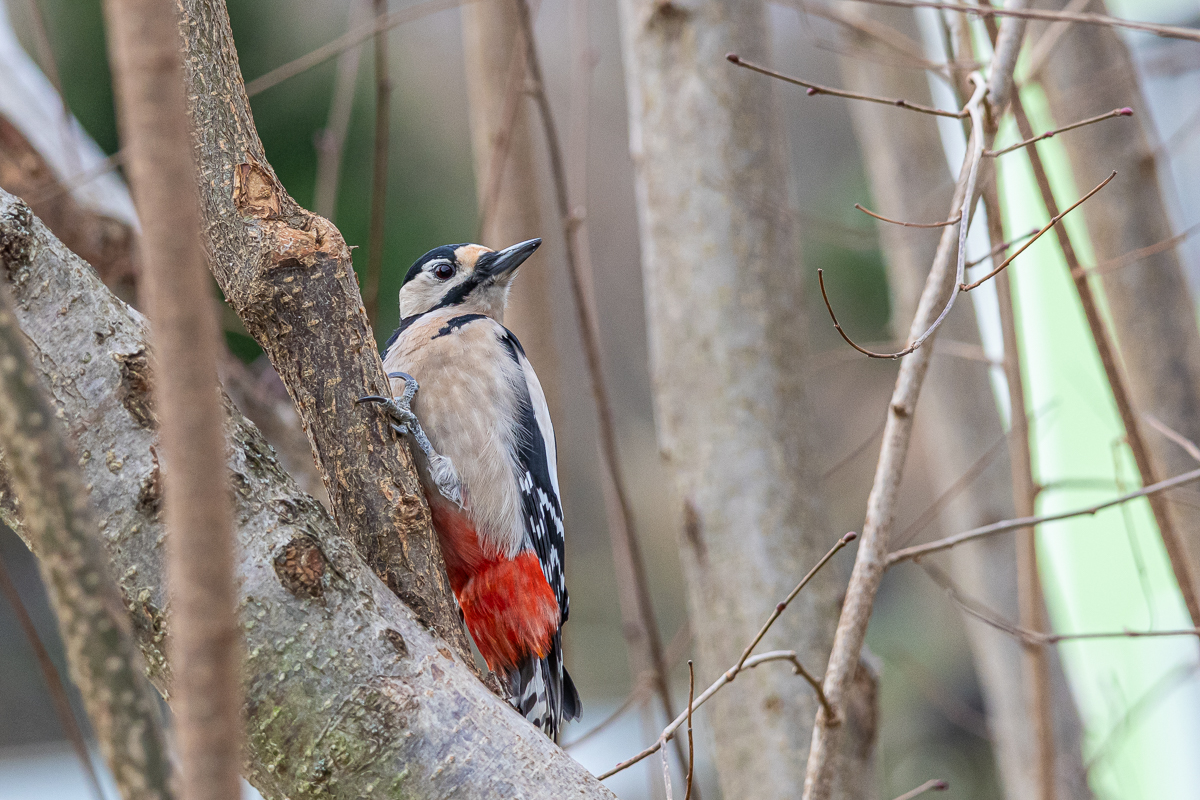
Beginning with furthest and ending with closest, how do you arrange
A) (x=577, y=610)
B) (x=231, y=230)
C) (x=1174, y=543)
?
(x=577, y=610) → (x=1174, y=543) → (x=231, y=230)

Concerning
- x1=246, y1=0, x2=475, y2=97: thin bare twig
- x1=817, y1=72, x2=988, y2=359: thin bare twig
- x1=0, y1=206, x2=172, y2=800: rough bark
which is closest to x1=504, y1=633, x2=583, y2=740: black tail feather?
x1=817, y1=72, x2=988, y2=359: thin bare twig

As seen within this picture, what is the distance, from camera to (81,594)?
49 cm

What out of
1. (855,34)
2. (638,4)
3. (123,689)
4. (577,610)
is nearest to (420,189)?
(577,610)

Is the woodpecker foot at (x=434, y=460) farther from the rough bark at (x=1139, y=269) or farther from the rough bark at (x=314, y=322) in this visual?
the rough bark at (x=1139, y=269)

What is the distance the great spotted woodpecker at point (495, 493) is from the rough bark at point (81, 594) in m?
1.21

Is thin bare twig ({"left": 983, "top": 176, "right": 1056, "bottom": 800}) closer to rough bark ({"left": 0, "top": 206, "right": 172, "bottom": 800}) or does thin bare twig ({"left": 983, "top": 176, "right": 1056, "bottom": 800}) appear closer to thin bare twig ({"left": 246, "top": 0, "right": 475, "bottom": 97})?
thin bare twig ({"left": 246, "top": 0, "right": 475, "bottom": 97})

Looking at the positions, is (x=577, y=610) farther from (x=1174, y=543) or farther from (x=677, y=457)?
(x=1174, y=543)

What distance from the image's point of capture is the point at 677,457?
1939mm

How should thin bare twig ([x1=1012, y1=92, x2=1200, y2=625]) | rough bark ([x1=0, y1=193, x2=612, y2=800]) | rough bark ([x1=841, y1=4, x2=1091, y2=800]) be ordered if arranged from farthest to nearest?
1. rough bark ([x1=841, y1=4, x2=1091, y2=800])
2. thin bare twig ([x1=1012, y1=92, x2=1200, y2=625])
3. rough bark ([x1=0, y1=193, x2=612, y2=800])

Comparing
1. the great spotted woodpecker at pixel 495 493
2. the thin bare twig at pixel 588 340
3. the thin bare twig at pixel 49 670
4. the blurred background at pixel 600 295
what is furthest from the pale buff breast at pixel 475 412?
the blurred background at pixel 600 295

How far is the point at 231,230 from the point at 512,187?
1.43 meters

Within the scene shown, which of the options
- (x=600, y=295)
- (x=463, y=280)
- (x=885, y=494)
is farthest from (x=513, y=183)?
(x=600, y=295)

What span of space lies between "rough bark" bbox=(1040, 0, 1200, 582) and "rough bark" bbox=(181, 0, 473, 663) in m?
1.85

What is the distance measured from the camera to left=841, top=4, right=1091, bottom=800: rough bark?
9.39ft
